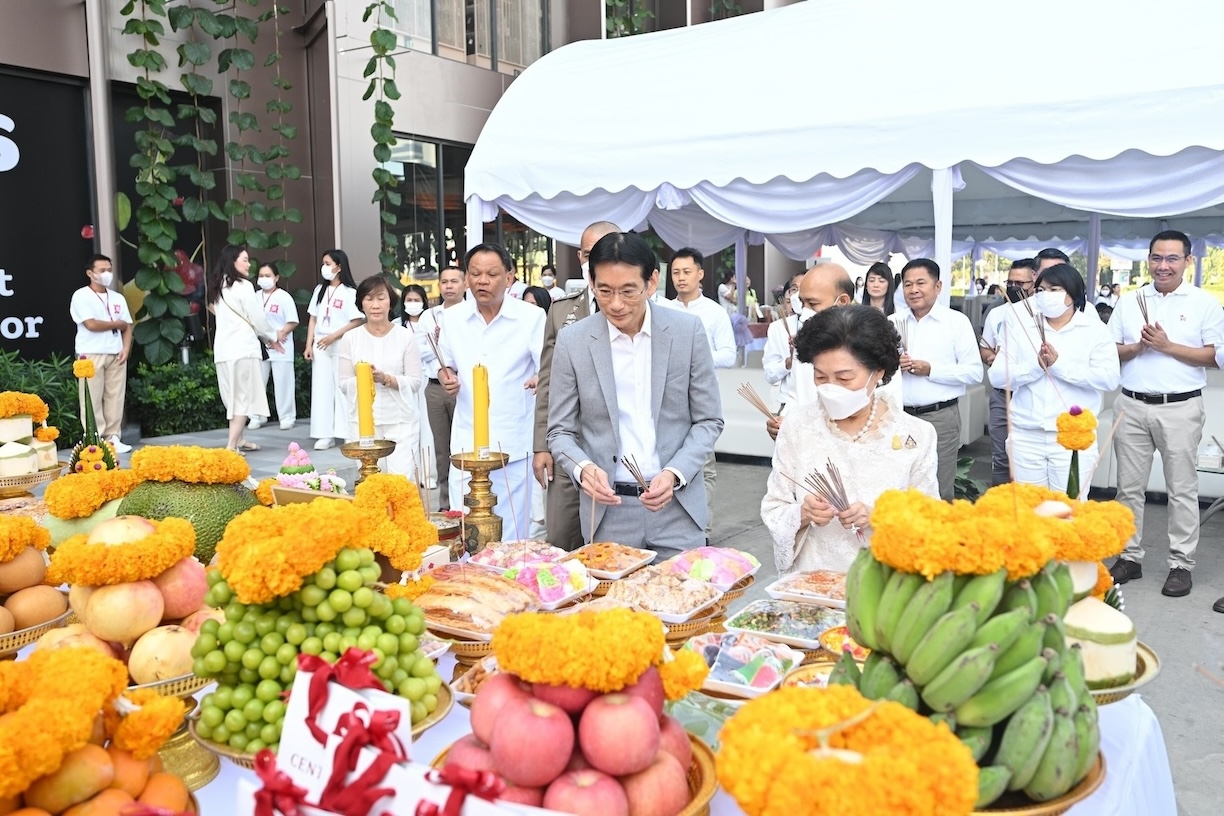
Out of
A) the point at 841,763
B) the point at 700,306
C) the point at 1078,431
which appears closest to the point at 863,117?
the point at 700,306

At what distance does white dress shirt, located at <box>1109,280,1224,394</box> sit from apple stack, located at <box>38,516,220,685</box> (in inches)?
192

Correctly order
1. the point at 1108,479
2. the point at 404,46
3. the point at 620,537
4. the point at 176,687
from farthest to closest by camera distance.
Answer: the point at 404,46
the point at 1108,479
the point at 620,537
the point at 176,687

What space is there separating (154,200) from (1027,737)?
396 inches

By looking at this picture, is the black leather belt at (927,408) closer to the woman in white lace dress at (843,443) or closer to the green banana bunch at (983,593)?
the woman in white lace dress at (843,443)

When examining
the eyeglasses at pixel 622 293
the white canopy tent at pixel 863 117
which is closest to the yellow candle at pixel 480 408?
the eyeglasses at pixel 622 293

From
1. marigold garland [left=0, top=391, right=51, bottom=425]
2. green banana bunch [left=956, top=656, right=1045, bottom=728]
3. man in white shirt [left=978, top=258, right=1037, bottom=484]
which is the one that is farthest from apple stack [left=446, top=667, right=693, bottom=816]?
man in white shirt [left=978, top=258, right=1037, bottom=484]

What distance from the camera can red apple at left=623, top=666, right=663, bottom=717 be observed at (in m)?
1.15

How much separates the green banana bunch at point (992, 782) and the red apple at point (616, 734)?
42 centimetres

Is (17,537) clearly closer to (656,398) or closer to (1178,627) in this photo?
(656,398)

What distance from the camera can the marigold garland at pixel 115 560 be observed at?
1.54 metres

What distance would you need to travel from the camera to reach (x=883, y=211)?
13422 mm

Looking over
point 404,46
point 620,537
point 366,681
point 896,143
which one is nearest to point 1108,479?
A: point 896,143

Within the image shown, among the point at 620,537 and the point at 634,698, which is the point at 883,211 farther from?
the point at 634,698

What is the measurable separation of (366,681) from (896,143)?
5.72 meters
